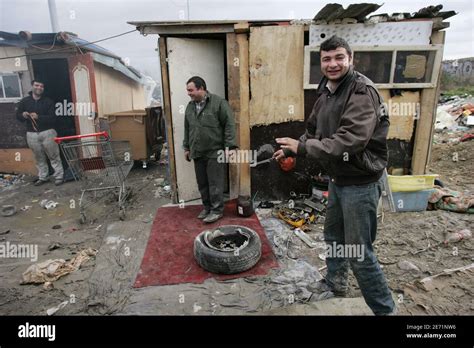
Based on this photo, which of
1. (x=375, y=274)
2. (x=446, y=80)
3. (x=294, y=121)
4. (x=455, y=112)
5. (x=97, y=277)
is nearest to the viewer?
(x=375, y=274)

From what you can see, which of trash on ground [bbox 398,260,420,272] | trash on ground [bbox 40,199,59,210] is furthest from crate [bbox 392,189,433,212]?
trash on ground [bbox 40,199,59,210]

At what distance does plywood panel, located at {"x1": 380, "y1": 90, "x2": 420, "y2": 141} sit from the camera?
5625 millimetres

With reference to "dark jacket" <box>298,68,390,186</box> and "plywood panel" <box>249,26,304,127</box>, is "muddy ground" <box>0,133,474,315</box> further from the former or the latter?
"plywood panel" <box>249,26,304,127</box>

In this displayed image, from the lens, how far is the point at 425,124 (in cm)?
573

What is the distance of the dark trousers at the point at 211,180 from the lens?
5051mm

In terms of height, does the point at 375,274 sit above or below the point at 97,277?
above

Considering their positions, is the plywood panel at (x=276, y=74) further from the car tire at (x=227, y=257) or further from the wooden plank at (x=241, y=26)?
the car tire at (x=227, y=257)

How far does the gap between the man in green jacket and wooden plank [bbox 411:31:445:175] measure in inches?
140

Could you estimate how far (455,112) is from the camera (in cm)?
1315

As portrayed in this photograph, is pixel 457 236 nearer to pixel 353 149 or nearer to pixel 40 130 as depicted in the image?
pixel 353 149

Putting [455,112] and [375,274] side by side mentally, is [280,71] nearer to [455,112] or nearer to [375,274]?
[375,274]

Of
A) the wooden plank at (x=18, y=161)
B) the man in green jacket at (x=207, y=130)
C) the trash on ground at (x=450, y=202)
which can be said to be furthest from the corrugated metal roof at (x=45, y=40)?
the trash on ground at (x=450, y=202)

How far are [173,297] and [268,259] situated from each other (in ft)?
4.43
